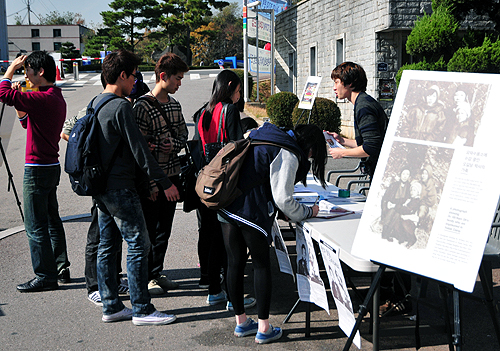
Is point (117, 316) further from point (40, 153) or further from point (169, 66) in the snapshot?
point (169, 66)

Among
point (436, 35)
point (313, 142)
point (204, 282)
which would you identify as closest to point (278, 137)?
point (313, 142)

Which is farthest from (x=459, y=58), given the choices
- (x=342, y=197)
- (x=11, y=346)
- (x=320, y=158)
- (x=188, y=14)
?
(x=188, y=14)

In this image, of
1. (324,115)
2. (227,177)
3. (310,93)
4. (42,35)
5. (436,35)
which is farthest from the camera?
(42,35)

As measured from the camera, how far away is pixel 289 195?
3.35 meters

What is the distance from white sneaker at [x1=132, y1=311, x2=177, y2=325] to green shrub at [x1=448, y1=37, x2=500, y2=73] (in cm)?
951

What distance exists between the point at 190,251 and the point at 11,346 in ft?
7.72

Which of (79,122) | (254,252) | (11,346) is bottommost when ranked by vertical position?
(11,346)

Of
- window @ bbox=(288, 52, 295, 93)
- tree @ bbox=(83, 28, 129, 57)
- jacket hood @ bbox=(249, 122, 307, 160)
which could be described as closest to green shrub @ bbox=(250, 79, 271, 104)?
window @ bbox=(288, 52, 295, 93)

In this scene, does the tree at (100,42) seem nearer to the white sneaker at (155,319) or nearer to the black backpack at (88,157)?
the black backpack at (88,157)

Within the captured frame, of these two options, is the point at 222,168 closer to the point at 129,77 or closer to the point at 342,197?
the point at 129,77

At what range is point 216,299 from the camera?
13.9ft

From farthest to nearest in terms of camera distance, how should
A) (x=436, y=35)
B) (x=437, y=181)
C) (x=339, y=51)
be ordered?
(x=339, y=51) < (x=436, y=35) < (x=437, y=181)

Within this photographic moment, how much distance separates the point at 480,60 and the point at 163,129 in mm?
9155

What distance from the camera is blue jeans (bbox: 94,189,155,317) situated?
143 inches
